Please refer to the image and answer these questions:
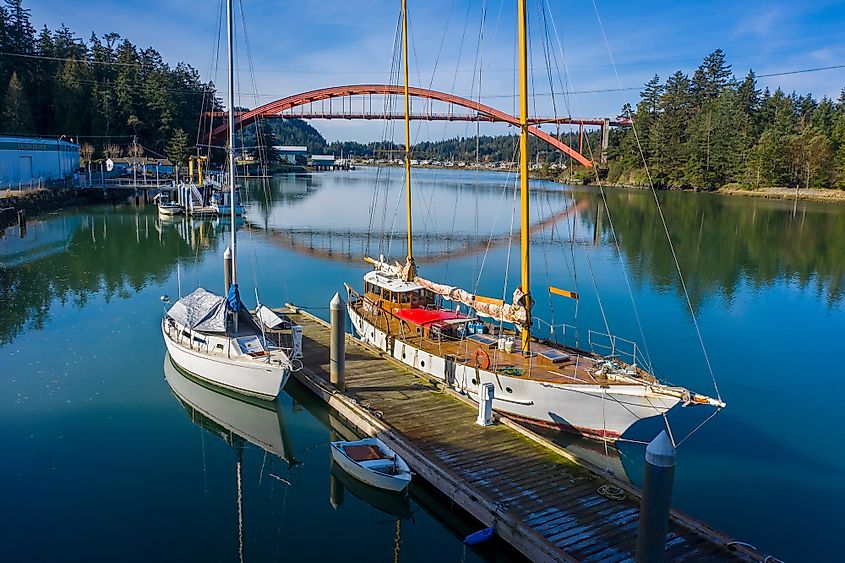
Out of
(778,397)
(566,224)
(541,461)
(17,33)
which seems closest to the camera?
(541,461)

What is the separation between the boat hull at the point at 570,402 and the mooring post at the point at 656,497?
521cm

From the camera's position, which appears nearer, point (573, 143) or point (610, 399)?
point (610, 399)

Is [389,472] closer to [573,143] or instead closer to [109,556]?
[109,556]

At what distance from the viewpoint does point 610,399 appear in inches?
526

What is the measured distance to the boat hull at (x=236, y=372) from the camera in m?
15.6

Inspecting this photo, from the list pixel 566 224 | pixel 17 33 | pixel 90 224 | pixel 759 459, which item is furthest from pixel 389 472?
pixel 17 33

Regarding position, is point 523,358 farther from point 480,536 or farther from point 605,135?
point 605,135

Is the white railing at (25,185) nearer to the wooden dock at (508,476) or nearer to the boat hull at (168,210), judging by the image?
the boat hull at (168,210)

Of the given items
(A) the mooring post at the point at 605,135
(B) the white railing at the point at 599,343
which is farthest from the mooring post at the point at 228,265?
(A) the mooring post at the point at 605,135

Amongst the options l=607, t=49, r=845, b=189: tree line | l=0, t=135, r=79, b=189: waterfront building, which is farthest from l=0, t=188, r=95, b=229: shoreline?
l=607, t=49, r=845, b=189: tree line

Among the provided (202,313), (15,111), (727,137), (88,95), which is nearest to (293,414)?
(202,313)

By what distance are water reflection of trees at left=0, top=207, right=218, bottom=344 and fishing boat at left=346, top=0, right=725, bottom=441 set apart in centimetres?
1335

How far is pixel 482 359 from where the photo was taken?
50.5 ft

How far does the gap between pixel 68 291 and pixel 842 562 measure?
2852 cm
